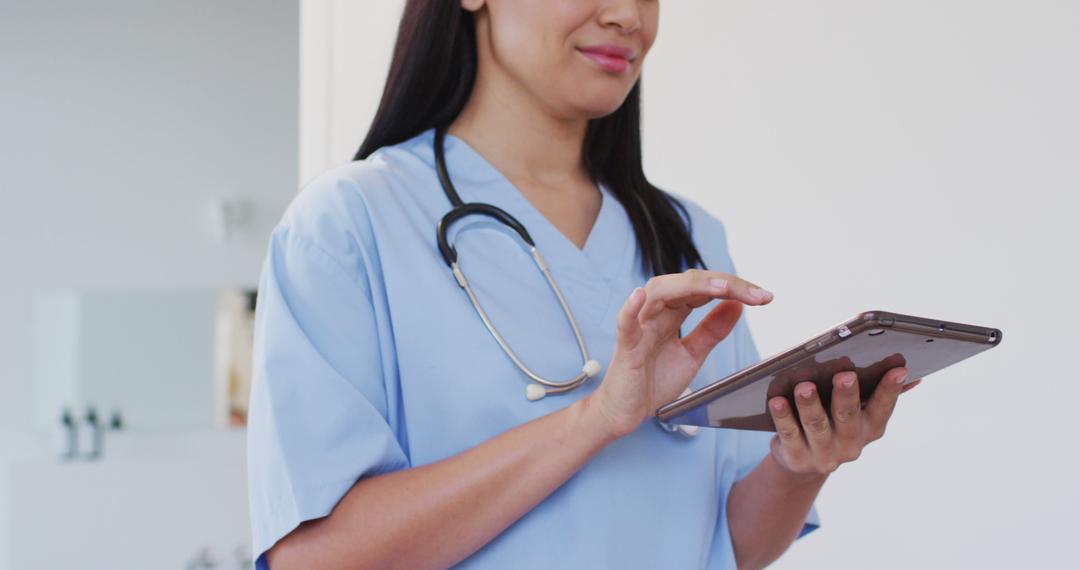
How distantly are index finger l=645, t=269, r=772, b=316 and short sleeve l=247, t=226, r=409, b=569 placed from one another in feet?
0.80

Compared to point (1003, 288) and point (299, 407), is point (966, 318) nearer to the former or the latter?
point (1003, 288)

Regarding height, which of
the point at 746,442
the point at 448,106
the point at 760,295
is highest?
the point at 448,106

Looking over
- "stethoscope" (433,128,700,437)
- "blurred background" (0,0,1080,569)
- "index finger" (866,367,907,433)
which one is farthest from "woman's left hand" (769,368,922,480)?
"blurred background" (0,0,1080,569)

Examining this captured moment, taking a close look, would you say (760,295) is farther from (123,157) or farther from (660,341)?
(123,157)

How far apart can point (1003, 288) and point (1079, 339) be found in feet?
0.38

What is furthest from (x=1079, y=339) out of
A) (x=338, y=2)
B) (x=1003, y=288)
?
(x=338, y=2)

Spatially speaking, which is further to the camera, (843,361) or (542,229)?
(542,229)

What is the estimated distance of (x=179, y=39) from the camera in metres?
4.12

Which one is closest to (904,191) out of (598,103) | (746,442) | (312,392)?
(746,442)

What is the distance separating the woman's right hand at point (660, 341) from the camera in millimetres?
699

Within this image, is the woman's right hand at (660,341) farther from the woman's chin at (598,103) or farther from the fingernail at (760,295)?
the woman's chin at (598,103)

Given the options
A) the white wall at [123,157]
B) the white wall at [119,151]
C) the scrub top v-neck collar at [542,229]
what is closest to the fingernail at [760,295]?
the scrub top v-neck collar at [542,229]

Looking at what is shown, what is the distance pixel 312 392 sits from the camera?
0.80 metres

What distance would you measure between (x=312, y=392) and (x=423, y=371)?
88 millimetres
